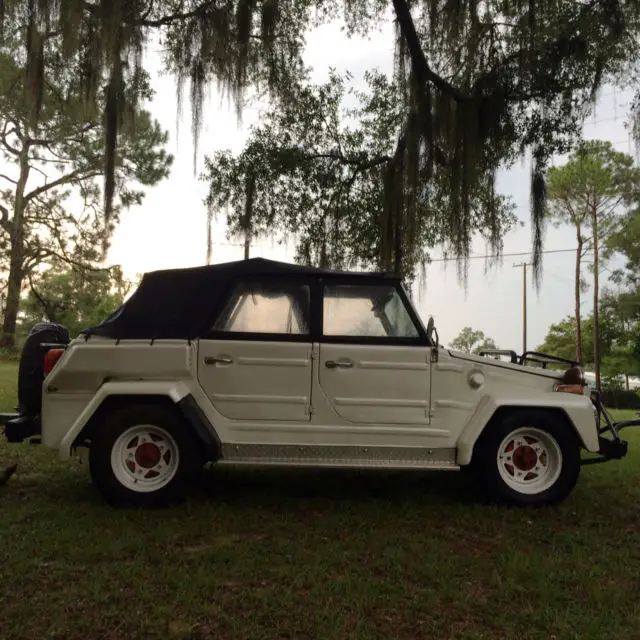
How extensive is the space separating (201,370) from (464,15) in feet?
17.9

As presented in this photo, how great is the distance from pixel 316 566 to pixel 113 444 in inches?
74.7

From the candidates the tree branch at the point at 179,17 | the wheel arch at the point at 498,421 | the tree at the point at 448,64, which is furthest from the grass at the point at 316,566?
the tree branch at the point at 179,17

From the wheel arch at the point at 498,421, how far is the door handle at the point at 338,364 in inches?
39.8

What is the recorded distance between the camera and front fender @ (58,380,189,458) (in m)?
4.42

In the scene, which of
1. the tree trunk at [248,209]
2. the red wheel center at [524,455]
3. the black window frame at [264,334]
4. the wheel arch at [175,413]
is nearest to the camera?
the wheel arch at [175,413]

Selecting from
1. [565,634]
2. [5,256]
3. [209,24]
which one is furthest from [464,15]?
[5,256]

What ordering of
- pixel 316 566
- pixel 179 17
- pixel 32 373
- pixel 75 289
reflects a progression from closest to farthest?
pixel 316 566
pixel 32 373
pixel 179 17
pixel 75 289

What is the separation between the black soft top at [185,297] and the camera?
4680 millimetres

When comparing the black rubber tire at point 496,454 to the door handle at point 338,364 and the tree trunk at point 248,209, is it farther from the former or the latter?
the tree trunk at point 248,209

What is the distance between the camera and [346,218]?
10.8 meters

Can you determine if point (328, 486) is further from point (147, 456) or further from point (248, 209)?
point (248, 209)

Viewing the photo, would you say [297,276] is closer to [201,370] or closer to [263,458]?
[201,370]

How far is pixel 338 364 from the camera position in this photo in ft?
15.1

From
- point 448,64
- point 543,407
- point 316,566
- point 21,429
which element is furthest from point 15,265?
point 316,566
